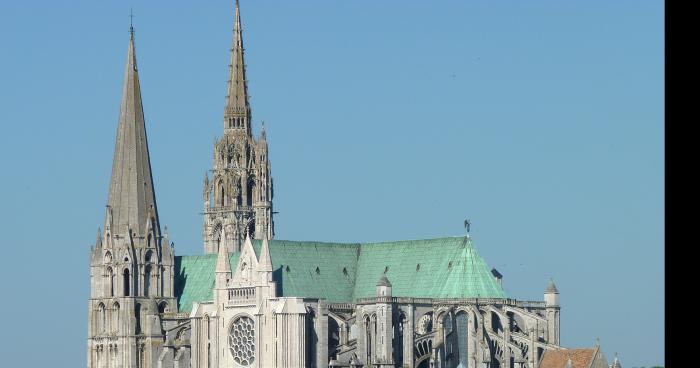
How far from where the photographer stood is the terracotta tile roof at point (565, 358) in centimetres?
9975

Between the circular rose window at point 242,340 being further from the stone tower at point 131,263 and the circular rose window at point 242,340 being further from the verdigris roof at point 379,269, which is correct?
the stone tower at point 131,263

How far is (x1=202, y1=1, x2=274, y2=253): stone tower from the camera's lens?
439 ft

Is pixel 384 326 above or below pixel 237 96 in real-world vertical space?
below

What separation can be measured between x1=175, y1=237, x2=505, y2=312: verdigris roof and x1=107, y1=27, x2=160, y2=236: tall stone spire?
28.6 ft

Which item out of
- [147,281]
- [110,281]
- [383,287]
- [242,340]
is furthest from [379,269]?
[110,281]

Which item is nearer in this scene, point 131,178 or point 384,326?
point 384,326

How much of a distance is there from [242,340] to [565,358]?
22.8 meters

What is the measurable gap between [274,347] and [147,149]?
867 inches

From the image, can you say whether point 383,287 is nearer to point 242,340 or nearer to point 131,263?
point 242,340

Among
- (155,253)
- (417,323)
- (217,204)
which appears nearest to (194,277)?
(155,253)

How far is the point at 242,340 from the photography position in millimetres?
112375

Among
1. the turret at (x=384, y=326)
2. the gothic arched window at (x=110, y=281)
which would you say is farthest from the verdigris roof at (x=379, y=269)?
the gothic arched window at (x=110, y=281)
